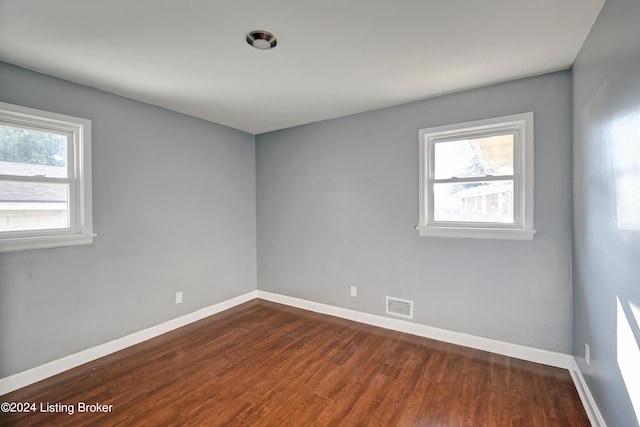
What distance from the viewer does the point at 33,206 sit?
93.4 inches

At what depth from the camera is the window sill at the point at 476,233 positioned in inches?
99.6

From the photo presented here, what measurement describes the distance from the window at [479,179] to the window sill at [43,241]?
127 inches

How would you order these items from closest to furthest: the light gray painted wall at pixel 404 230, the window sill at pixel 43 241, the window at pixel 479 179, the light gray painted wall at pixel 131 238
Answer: the window sill at pixel 43 241, the light gray painted wall at pixel 131 238, the light gray painted wall at pixel 404 230, the window at pixel 479 179

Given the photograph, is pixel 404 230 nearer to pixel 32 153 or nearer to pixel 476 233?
pixel 476 233

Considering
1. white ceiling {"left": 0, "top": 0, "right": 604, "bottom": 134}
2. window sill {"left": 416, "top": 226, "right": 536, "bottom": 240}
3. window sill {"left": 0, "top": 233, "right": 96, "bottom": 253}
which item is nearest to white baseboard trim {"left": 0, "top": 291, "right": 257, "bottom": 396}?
window sill {"left": 0, "top": 233, "right": 96, "bottom": 253}

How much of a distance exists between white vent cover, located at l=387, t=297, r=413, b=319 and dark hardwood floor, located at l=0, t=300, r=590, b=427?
241mm

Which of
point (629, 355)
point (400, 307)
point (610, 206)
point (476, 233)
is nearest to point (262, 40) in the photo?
point (610, 206)

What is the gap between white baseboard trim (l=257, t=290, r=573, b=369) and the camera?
246cm

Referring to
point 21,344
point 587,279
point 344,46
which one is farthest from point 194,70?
point 587,279

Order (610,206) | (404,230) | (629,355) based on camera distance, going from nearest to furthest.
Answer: (629,355) < (610,206) < (404,230)

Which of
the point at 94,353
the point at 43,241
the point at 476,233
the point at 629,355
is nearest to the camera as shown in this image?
the point at 629,355

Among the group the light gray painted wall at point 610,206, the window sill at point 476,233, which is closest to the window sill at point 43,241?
the window sill at point 476,233

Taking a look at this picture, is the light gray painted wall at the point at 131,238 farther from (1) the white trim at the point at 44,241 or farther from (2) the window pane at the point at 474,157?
(2) the window pane at the point at 474,157

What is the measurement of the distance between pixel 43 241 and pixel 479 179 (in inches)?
152
